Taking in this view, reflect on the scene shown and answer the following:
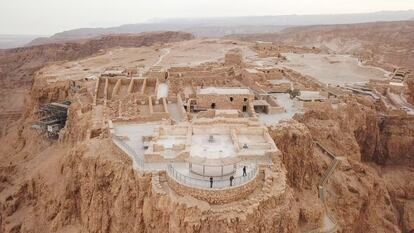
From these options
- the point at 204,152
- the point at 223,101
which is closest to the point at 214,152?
the point at 204,152

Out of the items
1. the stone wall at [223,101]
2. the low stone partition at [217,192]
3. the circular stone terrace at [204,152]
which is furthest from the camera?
the stone wall at [223,101]

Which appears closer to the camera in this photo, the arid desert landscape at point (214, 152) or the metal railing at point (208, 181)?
the metal railing at point (208, 181)

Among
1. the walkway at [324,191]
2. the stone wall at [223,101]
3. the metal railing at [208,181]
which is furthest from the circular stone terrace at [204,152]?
the walkway at [324,191]

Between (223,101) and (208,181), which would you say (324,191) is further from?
(208,181)

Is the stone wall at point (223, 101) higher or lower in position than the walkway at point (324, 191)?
higher

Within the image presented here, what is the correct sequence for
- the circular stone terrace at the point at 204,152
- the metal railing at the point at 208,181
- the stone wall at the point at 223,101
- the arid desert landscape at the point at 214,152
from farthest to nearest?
the stone wall at the point at 223,101 < the arid desert landscape at the point at 214,152 < the circular stone terrace at the point at 204,152 < the metal railing at the point at 208,181

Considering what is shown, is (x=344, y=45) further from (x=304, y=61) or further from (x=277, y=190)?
(x=277, y=190)

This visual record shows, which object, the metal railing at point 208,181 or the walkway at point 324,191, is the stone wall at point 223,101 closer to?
the walkway at point 324,191

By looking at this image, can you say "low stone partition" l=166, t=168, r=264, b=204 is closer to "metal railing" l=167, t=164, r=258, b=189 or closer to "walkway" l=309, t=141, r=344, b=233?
"metal railing" l=167, t=164, r=258, b=189

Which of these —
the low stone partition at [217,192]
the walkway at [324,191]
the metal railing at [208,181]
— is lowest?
the walkway at [324,191]
